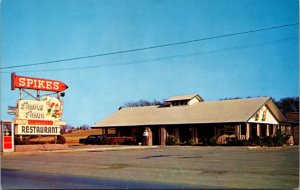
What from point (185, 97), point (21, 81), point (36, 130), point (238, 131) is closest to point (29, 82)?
point (21, 81)

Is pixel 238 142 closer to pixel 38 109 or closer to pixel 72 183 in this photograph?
pixel 38 109

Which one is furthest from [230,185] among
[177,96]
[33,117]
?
[177,96]

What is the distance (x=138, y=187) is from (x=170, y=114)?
1537 inches

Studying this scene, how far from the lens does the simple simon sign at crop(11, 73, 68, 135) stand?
32125mm

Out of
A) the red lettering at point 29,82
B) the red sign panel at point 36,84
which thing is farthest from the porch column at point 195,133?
the red lettering at point 29,82

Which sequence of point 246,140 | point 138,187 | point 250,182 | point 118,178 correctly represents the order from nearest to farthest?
point 138,187
point 250,182
point 118,178
point 246,140

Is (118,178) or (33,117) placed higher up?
(33,117)

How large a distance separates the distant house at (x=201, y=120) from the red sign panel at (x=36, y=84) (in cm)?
1559

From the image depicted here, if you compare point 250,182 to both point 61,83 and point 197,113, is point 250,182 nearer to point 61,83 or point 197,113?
point 61,83

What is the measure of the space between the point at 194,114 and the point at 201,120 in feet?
9.20

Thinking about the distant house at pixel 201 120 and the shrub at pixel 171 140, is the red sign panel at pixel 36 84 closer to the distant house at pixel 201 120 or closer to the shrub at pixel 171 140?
the distant house at pixel 201 120

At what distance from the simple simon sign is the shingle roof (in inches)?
614

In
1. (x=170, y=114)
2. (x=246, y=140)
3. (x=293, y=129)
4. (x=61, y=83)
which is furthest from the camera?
(x=293, y=129)

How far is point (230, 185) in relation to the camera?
11.9 meters
